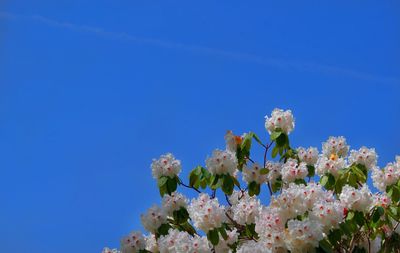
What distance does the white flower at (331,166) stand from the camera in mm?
6168

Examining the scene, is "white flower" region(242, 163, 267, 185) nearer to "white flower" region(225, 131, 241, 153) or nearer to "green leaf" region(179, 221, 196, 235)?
"white flower" region(225, 131, 241, 153)

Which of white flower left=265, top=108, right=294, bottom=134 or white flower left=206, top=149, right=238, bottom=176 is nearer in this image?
white flower left=206, top=149, right=238, bottom=176

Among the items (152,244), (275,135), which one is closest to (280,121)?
(275,135)

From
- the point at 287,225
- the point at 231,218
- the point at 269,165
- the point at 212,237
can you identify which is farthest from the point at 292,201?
the point at 269,165

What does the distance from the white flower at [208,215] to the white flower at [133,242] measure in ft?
2.33

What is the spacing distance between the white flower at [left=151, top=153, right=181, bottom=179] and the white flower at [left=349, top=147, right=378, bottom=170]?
1.72 meters

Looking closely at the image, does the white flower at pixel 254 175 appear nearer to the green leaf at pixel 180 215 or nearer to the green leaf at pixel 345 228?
the green leaf at pixel 180 215

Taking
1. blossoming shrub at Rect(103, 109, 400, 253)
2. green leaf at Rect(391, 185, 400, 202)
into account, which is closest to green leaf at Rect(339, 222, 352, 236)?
blossoming shrub at Rect(103, 109, 400, 253)

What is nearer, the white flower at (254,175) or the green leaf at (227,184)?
the green leaf at (227,184)

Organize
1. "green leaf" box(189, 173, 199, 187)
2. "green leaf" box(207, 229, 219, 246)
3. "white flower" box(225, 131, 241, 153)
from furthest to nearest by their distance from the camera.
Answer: "white flower" box(225, 131, 241, 153) < "green leaf" box(189, 173, 199, 187) < "green leaf" box(207, 229, 219, 246)

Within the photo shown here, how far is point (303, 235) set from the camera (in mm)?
4512

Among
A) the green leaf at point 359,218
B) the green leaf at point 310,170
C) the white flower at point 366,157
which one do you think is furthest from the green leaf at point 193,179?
the white flower at point 366,157

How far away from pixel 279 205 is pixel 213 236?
564 mm

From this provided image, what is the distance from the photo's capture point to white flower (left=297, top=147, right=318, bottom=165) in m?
6.64
